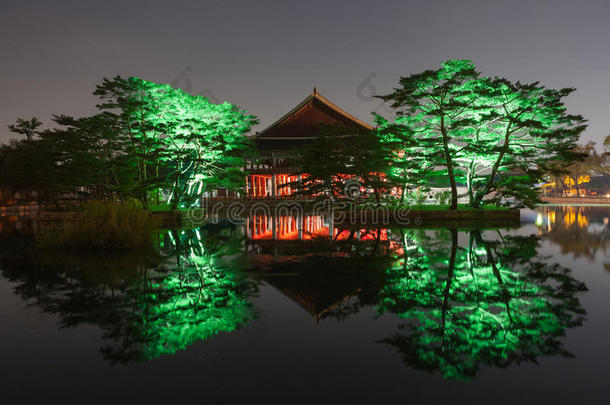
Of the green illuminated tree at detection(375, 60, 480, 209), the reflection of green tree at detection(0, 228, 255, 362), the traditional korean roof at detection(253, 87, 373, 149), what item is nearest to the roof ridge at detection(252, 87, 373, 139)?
the traditional korean roof at detection(253, 87, 373, 149)

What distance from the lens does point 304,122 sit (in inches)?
1324

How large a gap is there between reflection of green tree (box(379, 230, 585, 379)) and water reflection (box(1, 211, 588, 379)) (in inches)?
0.7

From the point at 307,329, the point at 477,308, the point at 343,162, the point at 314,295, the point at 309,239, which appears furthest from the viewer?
the point at 343,162

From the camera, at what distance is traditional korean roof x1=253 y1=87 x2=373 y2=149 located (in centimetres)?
3170

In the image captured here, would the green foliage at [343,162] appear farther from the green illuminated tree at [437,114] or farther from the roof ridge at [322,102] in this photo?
the roof ridge at [322,102]

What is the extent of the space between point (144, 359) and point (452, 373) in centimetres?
324

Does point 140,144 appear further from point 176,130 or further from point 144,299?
point 144,299

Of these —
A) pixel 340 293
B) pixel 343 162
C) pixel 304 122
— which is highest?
pixel 304 122

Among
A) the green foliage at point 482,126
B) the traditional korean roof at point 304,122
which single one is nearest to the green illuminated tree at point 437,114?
the green foliage at point 482,126

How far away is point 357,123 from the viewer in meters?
33.1

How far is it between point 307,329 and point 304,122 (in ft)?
101

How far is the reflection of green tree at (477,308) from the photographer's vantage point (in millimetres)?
3762

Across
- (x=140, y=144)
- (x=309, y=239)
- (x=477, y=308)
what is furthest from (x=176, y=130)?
(x=477, y=308)

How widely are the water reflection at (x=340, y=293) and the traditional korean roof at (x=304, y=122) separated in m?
22.2
